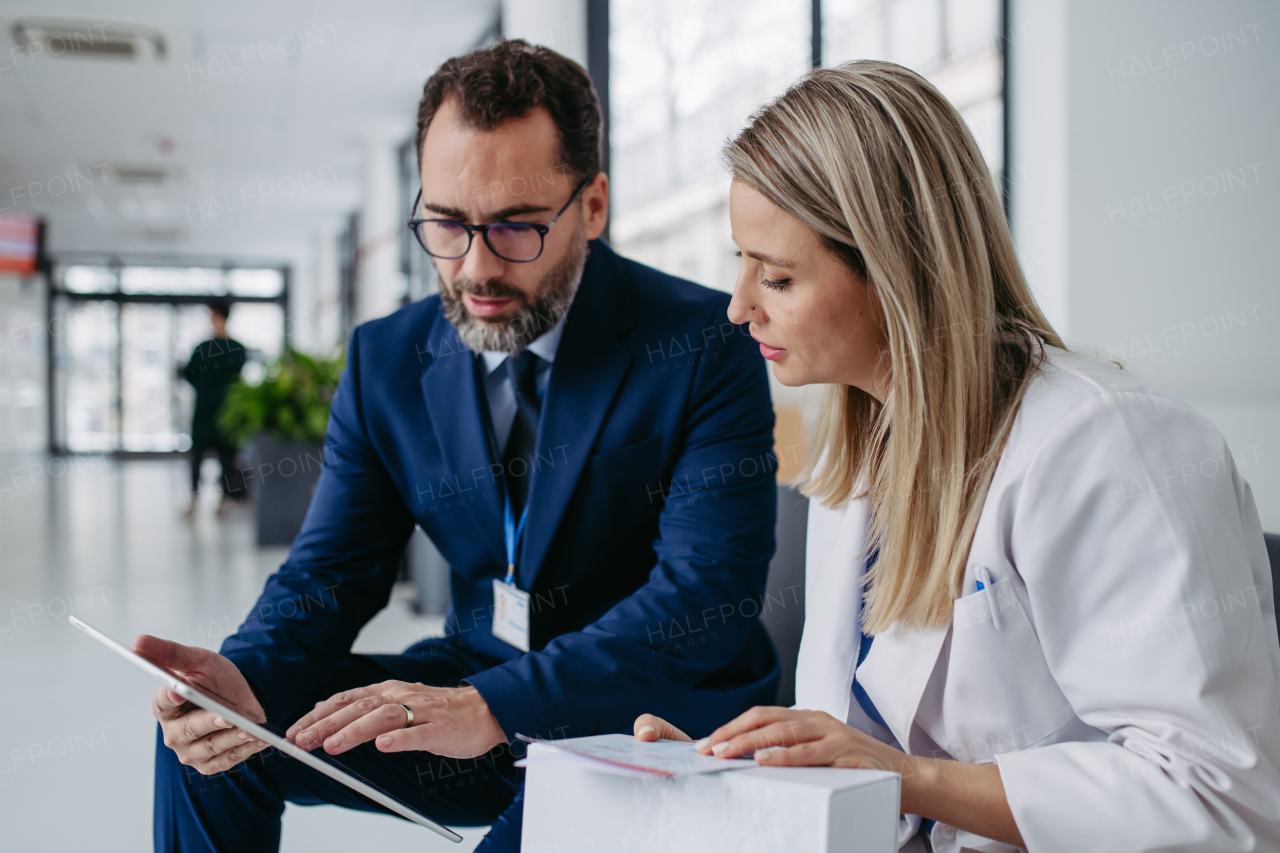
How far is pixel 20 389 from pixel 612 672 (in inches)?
550

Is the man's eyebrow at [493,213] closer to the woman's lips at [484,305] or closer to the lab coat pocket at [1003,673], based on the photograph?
→ the woman's lips at [484,305]

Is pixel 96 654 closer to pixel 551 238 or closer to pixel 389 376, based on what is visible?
pixel 389 376

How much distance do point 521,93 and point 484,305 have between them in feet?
1.01

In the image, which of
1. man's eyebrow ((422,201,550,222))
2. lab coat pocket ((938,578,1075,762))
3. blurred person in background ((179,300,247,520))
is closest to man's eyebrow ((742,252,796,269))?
lab coat pocket ((938,578,1075,762))

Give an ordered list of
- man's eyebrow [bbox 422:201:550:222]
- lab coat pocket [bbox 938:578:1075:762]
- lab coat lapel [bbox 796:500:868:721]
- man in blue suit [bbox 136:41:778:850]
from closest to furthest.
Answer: lab coat pocket [bbox 938:578:1075:762]
lab coat lapel [bbox 796:500:868:721]
man in blue suit [bbox 136:41:778:850]
man's eyebrow [bbox 422:201:550:222]

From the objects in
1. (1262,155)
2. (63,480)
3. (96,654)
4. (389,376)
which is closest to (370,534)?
(389,376)

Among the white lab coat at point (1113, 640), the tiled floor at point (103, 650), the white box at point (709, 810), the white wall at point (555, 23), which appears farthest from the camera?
the white wall at point (555, 23)

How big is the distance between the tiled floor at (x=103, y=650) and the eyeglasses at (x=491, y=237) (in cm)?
121

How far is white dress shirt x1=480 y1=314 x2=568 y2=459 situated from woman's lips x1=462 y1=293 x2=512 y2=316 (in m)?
0.08

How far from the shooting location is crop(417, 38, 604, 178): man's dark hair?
1306 millimetres

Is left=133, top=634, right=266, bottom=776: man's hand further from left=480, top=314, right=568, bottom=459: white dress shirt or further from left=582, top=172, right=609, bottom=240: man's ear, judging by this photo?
left=582, top=172, right=609, bottom=240: man's ear

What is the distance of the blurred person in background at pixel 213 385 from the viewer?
745cm

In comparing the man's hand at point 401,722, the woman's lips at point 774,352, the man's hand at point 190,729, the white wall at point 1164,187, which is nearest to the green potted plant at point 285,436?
the white wall at point 1164,187

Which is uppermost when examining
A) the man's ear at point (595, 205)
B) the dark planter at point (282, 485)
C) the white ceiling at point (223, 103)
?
the white ceiling at point (223, 103)
